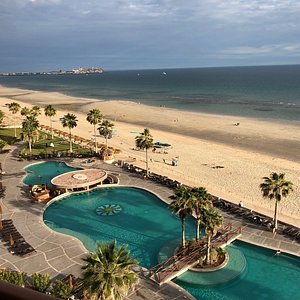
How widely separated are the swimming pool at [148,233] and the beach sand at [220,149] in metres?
8.04

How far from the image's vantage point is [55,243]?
30.2 metres

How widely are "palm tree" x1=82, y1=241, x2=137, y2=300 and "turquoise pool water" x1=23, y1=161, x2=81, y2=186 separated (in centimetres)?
2997

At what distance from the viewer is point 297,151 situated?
210 feet

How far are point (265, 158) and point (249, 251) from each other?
106 feet

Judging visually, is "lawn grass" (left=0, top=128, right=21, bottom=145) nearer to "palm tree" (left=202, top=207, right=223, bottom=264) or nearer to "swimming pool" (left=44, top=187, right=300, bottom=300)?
"swimming pool" (left=44, top=187, right=300, bottom=300)

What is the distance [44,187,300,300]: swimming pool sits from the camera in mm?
25094

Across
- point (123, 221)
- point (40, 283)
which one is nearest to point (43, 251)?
point (40, 283)

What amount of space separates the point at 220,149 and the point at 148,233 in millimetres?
36038

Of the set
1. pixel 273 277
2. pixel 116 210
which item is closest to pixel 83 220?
pixel 116 210

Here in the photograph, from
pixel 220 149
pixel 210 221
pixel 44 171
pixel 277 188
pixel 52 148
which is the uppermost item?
pixel 277 188

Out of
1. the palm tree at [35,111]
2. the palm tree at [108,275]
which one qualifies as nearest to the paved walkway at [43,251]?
the palm tree at [108,275]

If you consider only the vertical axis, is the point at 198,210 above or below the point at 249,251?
above

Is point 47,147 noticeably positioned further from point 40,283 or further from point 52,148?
point 40,283

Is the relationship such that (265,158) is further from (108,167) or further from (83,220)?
(83,220)
